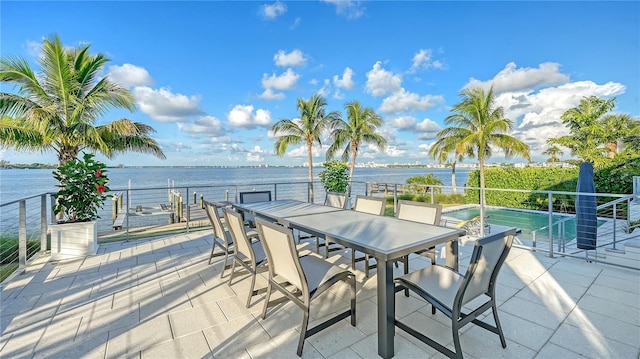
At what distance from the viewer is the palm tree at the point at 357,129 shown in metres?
12.6

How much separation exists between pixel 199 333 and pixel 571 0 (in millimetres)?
9081

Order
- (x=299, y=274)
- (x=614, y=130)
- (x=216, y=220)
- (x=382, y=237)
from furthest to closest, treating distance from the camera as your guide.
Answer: (x=614, y=130)
(x=216, y=220)
(x=382, y=237)
(x=299, y=274)

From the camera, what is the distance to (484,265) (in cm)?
169

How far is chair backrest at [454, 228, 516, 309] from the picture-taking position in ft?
5.17

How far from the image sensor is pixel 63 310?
2426mm

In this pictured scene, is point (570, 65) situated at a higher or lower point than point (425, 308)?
higher

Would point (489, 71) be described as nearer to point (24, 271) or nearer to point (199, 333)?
point (199, 333)

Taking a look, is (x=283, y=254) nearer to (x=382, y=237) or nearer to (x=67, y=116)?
(x=382, y=237)

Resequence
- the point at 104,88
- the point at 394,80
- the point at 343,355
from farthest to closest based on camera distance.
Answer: the point at 394,80 < the point at 104,88 < the point at 343,355

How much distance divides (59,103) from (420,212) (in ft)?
21.6

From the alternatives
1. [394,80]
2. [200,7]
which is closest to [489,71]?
[394,80]

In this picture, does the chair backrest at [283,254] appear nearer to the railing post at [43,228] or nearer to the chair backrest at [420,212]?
the chair backrest at [420,212]

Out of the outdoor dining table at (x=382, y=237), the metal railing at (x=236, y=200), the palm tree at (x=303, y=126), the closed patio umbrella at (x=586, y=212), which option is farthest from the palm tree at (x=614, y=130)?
the outdoor dining table at (x=382, y=237)

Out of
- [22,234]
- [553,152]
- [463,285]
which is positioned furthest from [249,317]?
[553,152]
